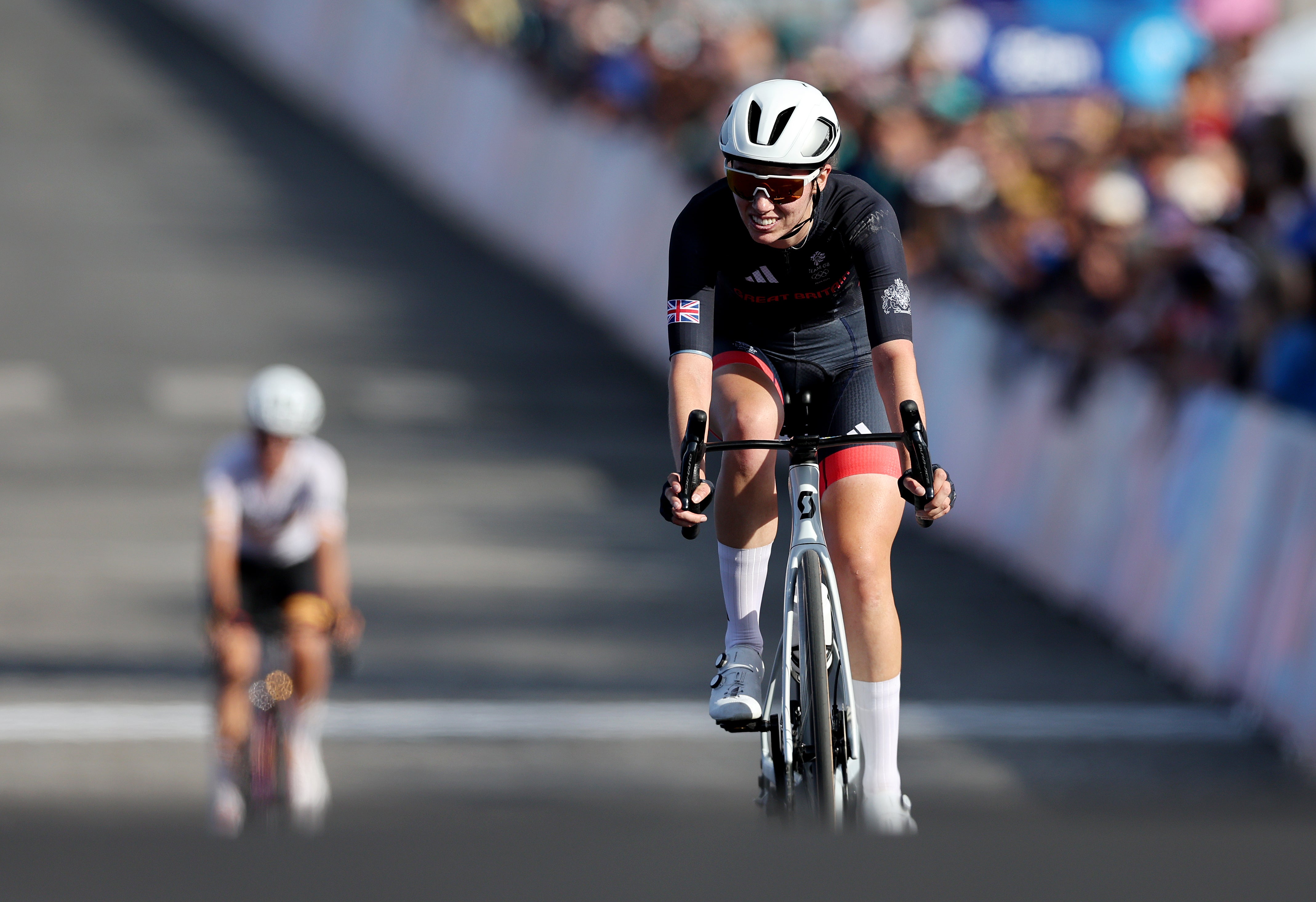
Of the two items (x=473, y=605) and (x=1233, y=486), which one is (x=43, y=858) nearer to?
(x=1233, y=486)

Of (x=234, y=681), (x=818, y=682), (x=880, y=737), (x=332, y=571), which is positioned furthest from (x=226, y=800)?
(x=880, y=737)

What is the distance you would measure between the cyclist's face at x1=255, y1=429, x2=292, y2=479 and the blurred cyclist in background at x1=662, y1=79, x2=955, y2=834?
617 centimetres

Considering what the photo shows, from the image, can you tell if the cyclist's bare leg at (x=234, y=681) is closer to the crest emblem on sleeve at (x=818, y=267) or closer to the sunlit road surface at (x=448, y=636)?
the sunlit road surface at (x=448, y=636)

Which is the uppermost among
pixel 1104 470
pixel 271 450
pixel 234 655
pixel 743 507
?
pixel 271 450

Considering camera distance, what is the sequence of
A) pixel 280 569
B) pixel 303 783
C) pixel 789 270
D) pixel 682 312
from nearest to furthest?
pixel 682 312 < pixel 789 270 < pixel 303 783 < pixel 280 569

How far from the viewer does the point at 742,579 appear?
133 inches

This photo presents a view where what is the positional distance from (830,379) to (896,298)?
528 millimetres

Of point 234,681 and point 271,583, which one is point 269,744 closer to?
point 234,681

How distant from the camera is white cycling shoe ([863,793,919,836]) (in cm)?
303

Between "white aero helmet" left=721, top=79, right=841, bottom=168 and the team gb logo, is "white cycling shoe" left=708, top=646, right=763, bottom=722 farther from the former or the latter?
"white aero helmet" left=721, top=79, right=841, bottom=168

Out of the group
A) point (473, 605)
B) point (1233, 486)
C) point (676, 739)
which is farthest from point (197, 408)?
point (1233, 486)

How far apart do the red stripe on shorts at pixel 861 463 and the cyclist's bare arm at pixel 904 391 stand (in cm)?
22

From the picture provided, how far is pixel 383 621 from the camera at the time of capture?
1584cm

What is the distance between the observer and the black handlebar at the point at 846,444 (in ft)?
9.01
